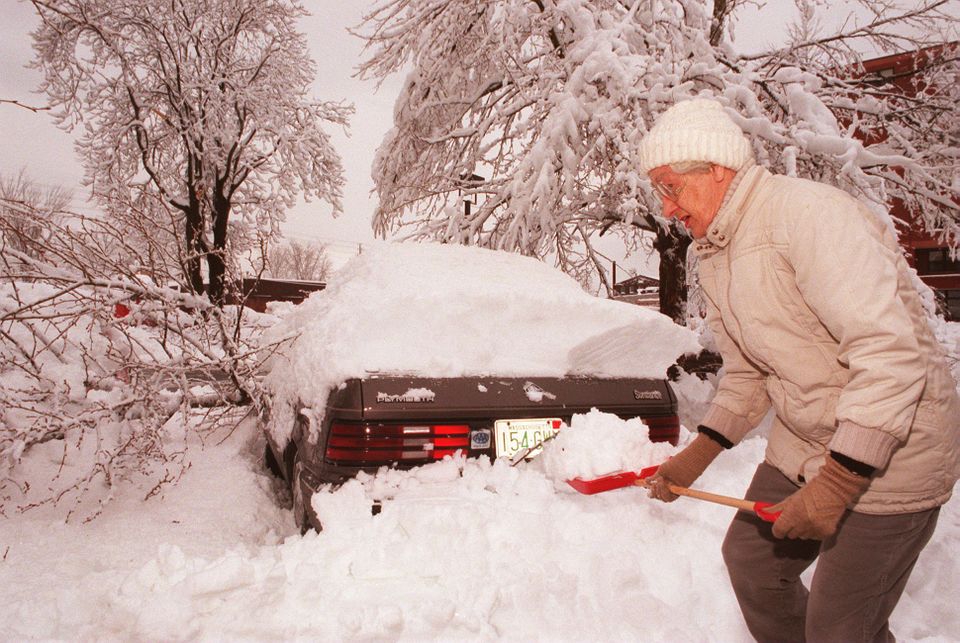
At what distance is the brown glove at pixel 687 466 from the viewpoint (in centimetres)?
203

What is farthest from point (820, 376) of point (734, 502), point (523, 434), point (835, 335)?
point (523, 434)

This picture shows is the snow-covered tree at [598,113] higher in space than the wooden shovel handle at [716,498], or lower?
higher

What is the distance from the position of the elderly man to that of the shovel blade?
0.47 meters

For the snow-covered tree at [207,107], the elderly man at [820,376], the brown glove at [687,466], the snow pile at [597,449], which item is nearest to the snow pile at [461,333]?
the snow pile at [597,449]

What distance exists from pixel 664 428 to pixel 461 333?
122 centimetres

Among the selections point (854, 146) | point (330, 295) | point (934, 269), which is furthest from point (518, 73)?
point (934, 269)

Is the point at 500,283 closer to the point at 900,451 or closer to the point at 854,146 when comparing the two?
the point at 900,451

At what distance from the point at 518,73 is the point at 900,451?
761 cm

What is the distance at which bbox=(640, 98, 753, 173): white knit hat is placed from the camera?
1.60 meters

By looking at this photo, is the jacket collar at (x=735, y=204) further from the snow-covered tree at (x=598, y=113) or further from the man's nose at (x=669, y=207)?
the snow-covered tree at (x=598, y=113)

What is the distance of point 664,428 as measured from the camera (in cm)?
294

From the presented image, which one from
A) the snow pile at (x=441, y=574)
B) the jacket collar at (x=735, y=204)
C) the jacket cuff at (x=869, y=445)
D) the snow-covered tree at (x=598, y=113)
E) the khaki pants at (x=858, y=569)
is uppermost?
the snow-covered tree at (x=598, y=113)

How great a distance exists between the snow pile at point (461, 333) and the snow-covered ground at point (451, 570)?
5cm

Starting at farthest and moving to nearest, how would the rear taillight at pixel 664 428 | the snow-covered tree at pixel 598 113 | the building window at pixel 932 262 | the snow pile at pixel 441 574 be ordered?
the building window at pixel 932 262, the snow-covered tree at pixel 598 113, the rear taillight at pixel 664 428, the snow pile at pixel 441 574
